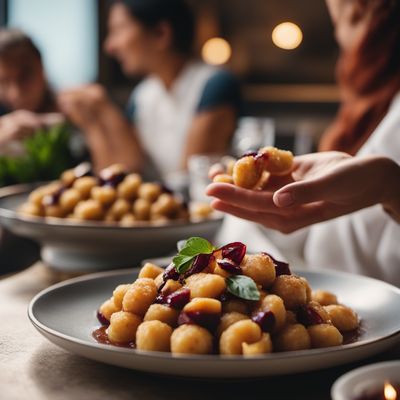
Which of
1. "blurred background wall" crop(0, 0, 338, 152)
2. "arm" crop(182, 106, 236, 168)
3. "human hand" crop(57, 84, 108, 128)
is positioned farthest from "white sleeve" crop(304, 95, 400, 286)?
"blurred background wall" crop(0, 0, 338, 152)

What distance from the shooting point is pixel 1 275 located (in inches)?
60.5

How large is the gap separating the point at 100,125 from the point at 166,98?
1.76 ft

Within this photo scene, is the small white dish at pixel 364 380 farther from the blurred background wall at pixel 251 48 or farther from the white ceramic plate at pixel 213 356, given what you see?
the blurred background wall at pixel 251 48

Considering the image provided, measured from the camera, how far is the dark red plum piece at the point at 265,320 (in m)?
0.88

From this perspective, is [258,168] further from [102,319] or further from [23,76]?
[23,76]

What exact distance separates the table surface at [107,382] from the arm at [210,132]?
9.19 ft

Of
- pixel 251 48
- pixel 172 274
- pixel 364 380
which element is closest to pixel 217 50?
pixel 251 48

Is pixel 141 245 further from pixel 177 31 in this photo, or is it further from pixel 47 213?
pixel 177 31

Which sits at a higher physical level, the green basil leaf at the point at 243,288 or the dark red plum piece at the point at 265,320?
the green basil leaf at the point at 243,288

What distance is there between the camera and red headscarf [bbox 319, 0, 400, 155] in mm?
2035

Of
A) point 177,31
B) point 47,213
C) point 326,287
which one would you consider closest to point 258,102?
point 177,31

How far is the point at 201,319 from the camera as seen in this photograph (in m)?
0.89

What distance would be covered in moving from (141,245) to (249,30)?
4548 mm

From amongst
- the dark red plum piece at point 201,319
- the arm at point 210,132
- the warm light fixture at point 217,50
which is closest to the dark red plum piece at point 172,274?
the dark red plum piece at point 201,319
